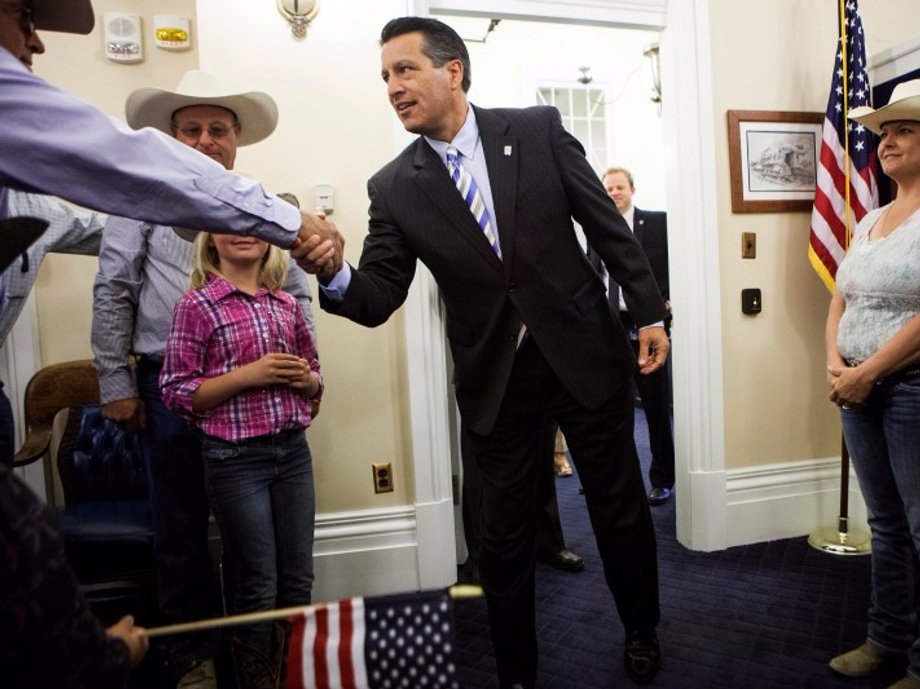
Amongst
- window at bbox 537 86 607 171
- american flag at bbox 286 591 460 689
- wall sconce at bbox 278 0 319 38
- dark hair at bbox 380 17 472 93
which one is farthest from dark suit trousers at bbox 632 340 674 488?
window at bbox 537 86 607 171

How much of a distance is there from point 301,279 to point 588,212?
0.87m

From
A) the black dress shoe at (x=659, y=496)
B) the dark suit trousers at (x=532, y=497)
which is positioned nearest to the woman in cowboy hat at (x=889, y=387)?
the dark suit trousers at (x=532, y=497)

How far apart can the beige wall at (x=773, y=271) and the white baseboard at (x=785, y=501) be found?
56 mm

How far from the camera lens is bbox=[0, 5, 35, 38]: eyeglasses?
1.05 metres

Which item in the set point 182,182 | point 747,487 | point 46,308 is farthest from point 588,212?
point 46,308

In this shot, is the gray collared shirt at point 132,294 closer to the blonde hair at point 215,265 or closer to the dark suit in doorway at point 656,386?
the blonde hair at point 215,265

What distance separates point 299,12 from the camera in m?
2.36

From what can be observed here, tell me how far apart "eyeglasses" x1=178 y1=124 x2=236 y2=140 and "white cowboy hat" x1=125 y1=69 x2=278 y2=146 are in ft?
0.22

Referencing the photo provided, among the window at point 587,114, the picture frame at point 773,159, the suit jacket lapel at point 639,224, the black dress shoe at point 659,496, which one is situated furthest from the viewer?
the window at point 587,114

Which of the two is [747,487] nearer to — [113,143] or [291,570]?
[291,570]

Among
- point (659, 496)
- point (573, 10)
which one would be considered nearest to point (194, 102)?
point (573, 10)

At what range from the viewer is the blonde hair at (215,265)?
5.89 ft

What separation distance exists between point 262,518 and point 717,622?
149 cm

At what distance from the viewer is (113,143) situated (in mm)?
1101
